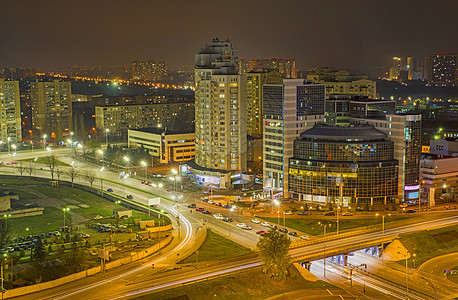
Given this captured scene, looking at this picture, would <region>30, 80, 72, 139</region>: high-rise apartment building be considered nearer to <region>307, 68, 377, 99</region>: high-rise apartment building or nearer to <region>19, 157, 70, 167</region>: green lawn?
<region>19, 157, 70, 167</region>: green lawn

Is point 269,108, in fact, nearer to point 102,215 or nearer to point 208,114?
point 208,114

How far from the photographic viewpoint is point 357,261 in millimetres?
46312

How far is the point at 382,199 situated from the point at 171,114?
187 ft

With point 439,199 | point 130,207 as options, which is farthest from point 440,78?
point 130,207

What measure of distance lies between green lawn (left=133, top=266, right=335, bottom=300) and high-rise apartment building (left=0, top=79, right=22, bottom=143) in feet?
200

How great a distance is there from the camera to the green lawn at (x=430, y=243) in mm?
46744

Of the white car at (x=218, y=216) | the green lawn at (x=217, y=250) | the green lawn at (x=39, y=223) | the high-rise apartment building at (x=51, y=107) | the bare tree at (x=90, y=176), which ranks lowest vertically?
the green lawn at (x=217, y=250)

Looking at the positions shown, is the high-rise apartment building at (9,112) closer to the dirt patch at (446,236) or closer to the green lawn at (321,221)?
the green lawn at (321,221)

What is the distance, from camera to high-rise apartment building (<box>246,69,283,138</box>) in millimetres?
78938

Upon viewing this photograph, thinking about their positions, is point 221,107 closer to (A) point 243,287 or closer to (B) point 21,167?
(B) point 21,167

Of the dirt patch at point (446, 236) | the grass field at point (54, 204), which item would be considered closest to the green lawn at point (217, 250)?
the grass field at point (54, 204)

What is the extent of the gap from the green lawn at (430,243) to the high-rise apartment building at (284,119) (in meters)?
14.6

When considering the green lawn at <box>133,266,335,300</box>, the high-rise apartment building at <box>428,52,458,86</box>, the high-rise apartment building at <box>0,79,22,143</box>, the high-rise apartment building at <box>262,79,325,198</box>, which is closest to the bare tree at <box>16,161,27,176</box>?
the high-rise apartment building at <box>0,79,22,143</box>

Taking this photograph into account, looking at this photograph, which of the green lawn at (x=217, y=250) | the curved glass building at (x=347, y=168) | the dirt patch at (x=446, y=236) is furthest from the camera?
the curved glass building at (x=347, y=168)
